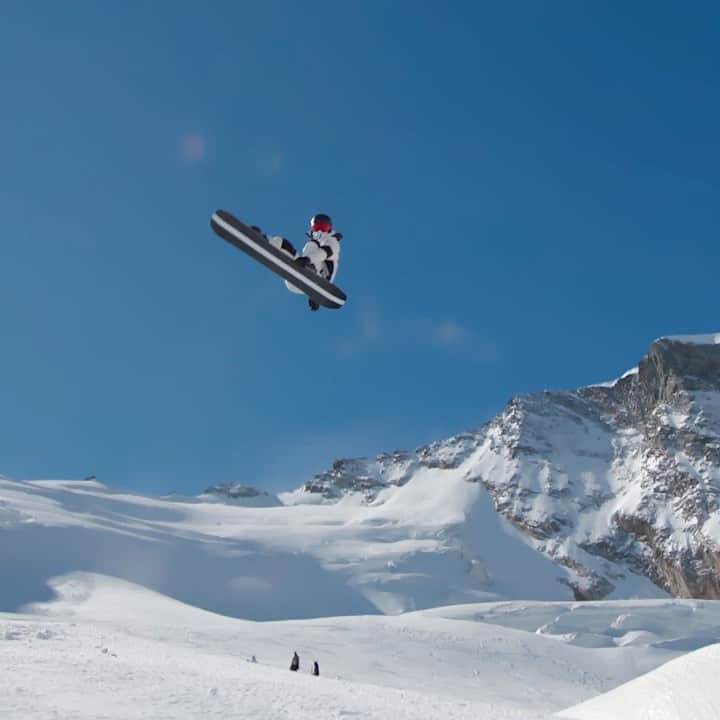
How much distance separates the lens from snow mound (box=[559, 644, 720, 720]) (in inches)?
580

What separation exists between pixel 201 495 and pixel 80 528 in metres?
95.9

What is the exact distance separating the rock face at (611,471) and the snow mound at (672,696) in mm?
100326

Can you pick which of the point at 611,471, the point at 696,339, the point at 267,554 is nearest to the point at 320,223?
the point at 267,554

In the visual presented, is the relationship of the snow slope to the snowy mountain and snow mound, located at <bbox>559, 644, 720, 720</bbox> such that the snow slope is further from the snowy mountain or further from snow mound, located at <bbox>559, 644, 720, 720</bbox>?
snow mound, located at <bbox>559, 644, 720, 720</bbox>

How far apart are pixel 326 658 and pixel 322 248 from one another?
24694mm

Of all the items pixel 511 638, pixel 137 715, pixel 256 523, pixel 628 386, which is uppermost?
pixel 628 386

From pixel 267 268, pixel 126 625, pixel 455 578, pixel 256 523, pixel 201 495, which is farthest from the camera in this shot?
pixel 201 495

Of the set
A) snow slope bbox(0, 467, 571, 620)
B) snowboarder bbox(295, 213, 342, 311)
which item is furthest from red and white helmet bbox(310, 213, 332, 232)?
snow slope bbox(0, 467, 571, 620)

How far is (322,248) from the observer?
12.8m

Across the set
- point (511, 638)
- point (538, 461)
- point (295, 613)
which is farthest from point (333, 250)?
point (538, 461)

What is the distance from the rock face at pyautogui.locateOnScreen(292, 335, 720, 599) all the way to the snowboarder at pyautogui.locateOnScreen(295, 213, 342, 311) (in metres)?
108

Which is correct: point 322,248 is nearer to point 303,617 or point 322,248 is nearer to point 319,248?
point 319,248

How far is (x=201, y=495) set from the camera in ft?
544

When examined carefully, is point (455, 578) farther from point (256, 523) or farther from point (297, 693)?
point (297, 693)
